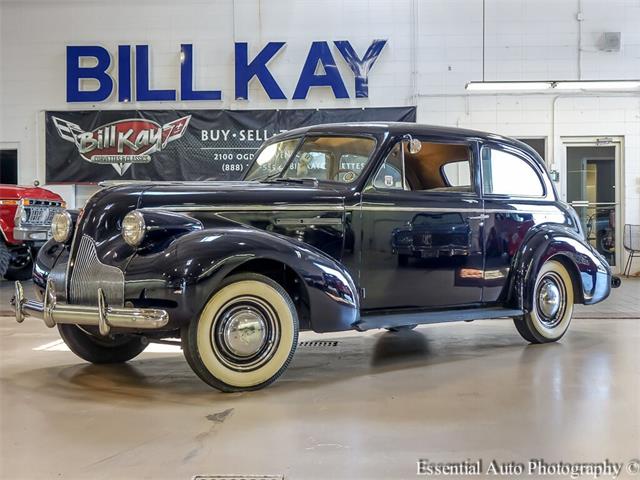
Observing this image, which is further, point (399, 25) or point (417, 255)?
point (399, 25)

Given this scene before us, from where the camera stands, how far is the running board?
432cm

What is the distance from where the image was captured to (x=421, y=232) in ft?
15.4

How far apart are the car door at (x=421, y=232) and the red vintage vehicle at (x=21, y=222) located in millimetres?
6720

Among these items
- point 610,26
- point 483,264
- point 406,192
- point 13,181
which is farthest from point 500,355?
point 13,181

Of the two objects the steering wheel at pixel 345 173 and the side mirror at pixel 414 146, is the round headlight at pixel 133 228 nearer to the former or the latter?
the steering wheel at pixel 345 173

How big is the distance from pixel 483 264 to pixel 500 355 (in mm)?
742

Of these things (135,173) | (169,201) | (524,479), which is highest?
(135,173)

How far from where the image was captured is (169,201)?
13.3ft

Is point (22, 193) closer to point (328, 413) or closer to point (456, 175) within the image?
point (456, 175)

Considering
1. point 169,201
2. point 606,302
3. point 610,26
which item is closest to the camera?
point 169,201

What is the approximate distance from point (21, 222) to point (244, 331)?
741 cm

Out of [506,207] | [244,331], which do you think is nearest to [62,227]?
[244,331]

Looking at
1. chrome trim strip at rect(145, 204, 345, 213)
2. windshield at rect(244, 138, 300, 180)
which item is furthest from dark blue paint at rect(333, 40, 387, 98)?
chrome trim strip at rect(145, 204, 345, 213)

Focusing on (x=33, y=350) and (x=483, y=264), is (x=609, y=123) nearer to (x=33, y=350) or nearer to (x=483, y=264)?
(x=483, y=264)
